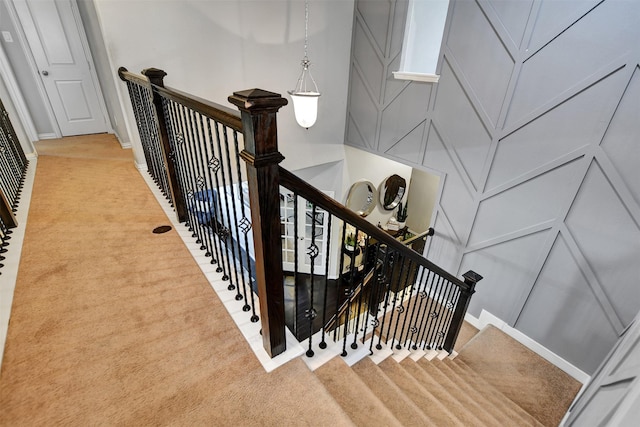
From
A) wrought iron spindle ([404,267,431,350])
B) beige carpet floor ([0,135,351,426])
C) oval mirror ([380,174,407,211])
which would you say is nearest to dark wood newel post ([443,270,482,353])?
wrought iron spindle ([404,267,431,350])

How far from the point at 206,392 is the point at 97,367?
0.49 metres

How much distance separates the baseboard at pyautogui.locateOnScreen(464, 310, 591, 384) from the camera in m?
3.05

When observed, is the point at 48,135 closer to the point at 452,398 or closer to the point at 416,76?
the point at 416,76

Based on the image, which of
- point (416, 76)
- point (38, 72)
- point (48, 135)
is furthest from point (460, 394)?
point (38, 72)

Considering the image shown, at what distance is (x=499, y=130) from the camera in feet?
10.4

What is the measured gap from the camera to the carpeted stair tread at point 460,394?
82.8 inches

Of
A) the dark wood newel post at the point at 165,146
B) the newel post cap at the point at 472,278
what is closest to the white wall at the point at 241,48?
the dark wood newel post at the point at 165,146

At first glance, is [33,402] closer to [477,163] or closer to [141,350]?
[141,350]

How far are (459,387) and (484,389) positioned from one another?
1.57 feet

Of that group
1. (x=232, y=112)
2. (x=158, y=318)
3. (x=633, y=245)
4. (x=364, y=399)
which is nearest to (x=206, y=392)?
(x=158, y=318)

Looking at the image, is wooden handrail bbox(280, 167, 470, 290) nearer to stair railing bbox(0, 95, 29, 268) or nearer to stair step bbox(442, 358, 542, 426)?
stair step bbox(442, 358, 542, 426)

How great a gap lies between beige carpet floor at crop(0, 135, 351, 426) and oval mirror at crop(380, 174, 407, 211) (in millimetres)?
4787

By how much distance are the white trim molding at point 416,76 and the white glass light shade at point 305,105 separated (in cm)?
129

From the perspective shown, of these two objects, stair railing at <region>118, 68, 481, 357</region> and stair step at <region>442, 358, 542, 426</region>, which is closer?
stair railing at <region>118, 68, 481, 357</region>
